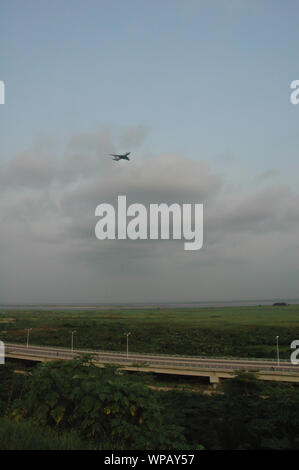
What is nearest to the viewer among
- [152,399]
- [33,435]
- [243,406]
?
[33,435]

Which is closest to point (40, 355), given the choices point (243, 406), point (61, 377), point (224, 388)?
point (224, 388)

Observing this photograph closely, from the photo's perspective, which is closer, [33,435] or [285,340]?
[33,435]

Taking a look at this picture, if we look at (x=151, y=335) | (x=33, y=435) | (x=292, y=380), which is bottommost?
(x=151, y=335)

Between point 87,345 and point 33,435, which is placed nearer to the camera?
point 33,435
